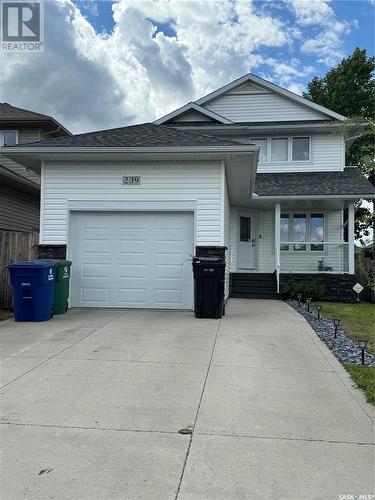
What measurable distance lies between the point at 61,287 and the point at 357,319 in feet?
22.4

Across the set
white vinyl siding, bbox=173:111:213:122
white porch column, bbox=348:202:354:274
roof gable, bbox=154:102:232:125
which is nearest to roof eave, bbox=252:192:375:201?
white porch column, bbox=348:202:354:274

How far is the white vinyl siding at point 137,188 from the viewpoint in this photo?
31.9 feet

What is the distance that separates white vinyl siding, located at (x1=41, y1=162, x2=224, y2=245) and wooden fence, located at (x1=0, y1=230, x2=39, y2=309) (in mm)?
530

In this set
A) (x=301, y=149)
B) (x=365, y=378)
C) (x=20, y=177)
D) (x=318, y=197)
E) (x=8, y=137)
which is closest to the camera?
(x=365, y=378)

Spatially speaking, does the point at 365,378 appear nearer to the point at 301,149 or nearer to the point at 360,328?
the point at 360,328

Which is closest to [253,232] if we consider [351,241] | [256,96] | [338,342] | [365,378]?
[351,241]

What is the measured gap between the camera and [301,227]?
1631 centimetres

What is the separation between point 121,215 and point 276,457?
7.62 m

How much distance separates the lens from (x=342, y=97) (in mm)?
27688

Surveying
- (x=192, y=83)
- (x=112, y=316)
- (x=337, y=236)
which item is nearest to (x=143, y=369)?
(x=112, y=316)

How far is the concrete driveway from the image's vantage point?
2.75m

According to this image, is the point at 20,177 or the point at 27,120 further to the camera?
the point at 27,120

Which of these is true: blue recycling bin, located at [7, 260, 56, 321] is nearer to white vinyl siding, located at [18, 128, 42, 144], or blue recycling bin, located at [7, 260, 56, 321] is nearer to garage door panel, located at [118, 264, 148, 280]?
garage door panel, located at [118, 264, 148, 280]

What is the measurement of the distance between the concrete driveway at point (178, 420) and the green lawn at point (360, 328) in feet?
0.61
